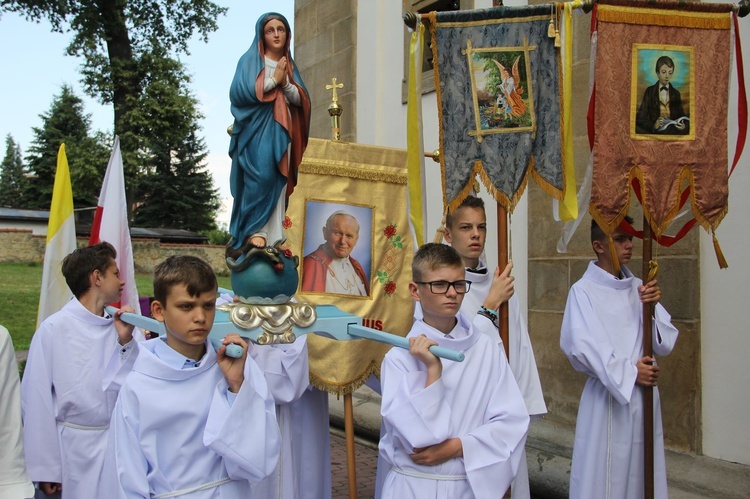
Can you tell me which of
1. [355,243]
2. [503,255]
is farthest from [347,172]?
[503,255]

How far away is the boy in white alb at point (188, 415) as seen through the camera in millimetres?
2645

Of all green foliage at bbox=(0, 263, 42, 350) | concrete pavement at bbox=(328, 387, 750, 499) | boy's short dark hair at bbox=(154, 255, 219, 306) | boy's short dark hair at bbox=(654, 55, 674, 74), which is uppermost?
boy's short dark hair at bbox=(654, 55, 674, 74)

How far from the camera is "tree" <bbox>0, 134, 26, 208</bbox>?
50.1 m

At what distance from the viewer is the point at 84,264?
4223mm

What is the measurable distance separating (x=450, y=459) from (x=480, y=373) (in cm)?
35

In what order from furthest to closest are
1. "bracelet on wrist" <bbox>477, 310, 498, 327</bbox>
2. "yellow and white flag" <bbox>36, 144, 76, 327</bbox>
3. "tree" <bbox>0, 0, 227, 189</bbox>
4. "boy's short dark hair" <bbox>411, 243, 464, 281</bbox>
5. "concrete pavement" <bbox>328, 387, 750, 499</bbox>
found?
1. "tree" <bbox>0, 0, 227, 189</bbox>
2. "yellow and white flag" <bbox>36, 144, 76, 327</bbox>
3. "concrete pavement" <bbox>328, 387, 750, 499</bbox>
4. "bracelet on wrist" <bbox>477, 310, 498, 327</bbox>
5. "boy's short dark hair" <bbox>411, 243, 464, 281</bbox>

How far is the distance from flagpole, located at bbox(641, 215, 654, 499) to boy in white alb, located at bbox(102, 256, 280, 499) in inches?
78.1

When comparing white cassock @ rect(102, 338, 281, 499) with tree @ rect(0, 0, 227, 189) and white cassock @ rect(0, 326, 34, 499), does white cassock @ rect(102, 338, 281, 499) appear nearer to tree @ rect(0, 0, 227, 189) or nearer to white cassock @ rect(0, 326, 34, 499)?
white cassock @ rect(0, 326, 34, 499)

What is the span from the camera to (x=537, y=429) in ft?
19.5

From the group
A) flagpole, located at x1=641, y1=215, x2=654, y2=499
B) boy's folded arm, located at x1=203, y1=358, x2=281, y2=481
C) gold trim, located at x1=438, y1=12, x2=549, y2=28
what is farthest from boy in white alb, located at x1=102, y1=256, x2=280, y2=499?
flagpole, located at x1=641, y1=215, x2=654, y2=499

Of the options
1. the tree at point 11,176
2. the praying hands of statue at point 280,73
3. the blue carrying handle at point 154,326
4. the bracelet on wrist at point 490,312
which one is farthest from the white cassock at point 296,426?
the tree at point 11,176

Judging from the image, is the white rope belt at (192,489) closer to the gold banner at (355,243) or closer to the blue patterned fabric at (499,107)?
the blue patterned fabric at (499,107)

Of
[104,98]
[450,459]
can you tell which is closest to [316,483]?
[450,459]

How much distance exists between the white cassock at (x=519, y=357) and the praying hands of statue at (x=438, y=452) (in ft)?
4.18
